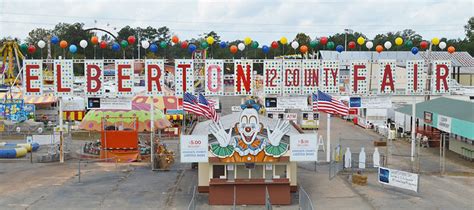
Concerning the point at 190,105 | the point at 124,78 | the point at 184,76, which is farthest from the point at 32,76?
the point at 190,105

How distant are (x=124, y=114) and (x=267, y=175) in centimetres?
1572

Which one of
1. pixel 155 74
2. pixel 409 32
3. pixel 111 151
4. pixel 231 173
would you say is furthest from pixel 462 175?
pixel 409 32

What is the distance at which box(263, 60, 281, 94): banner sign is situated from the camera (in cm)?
2891

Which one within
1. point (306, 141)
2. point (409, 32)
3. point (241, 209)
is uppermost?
point (409, 32)

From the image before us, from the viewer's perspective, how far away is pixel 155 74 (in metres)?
29.0

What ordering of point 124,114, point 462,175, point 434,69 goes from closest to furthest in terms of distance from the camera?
point 462,175 < point 434,69 < point 124,114

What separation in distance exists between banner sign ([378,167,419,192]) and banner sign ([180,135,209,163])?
8.12m

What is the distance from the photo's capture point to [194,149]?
2172 centimetres

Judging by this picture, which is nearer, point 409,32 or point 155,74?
point 155,74

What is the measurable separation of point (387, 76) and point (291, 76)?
5148 millimetres

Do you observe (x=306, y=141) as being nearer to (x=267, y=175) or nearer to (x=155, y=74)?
(x=267, y=175)

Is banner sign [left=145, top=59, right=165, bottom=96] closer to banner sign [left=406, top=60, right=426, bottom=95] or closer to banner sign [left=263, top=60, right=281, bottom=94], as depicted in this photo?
banner sign [left=263, top=60, right=281, bottom=94]

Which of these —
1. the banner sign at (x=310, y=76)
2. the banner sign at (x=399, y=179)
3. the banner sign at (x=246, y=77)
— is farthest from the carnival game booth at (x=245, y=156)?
the banner sign at (x=310, y=76)

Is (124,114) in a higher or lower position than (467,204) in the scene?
higher
